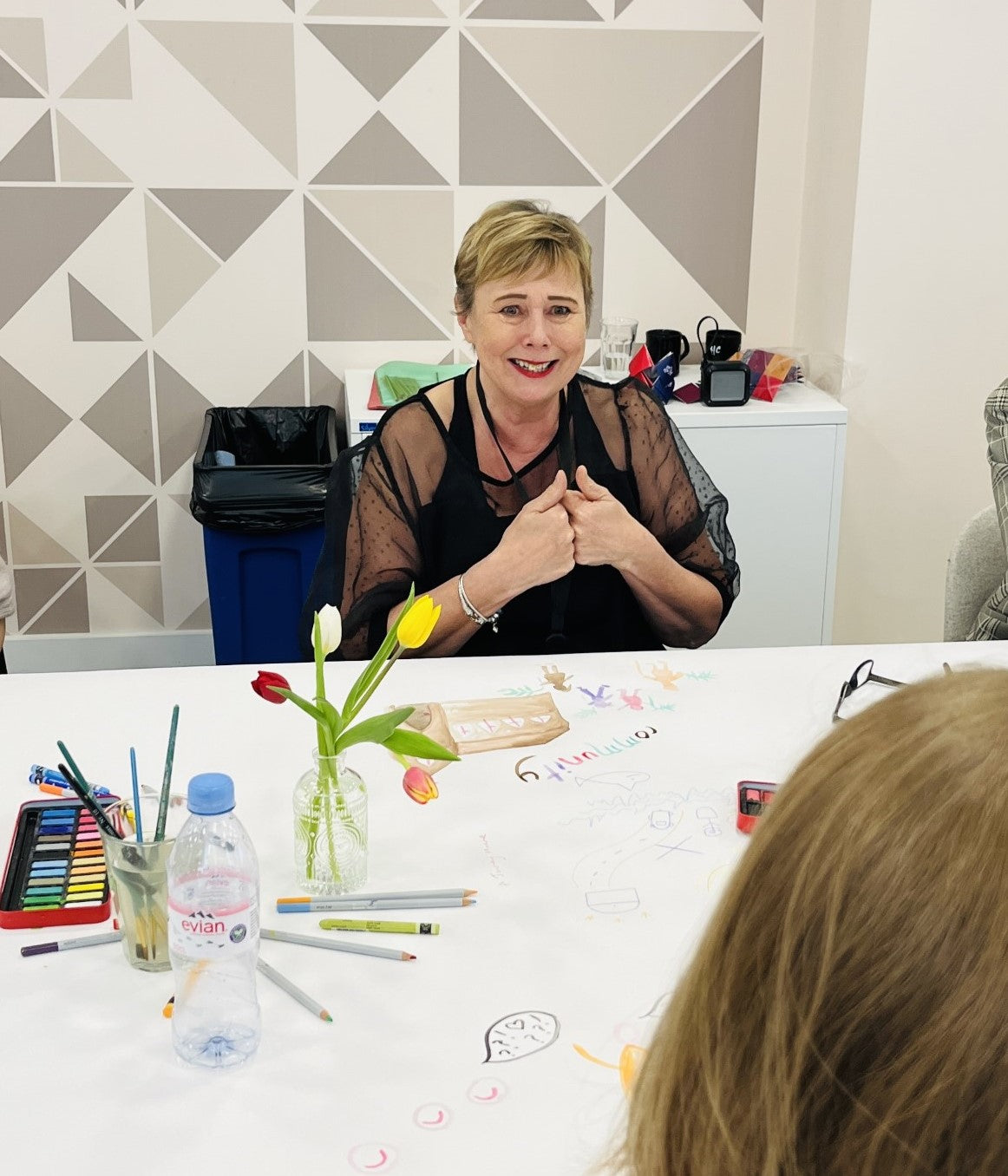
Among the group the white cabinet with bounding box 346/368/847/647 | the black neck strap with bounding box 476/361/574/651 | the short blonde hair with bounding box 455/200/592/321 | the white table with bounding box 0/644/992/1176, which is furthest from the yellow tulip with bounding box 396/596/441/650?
the white cabinet with bounding box 346/368/847/647

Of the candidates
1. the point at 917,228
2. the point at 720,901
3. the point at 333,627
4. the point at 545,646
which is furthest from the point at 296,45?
the point at 720,901

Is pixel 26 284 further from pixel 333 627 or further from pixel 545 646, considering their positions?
pixel 333 627

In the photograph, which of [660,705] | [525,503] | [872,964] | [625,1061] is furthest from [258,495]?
[872,964]

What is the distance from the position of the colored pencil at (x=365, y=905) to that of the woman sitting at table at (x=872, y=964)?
0.64 m

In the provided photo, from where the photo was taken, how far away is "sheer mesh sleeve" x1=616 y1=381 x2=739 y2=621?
2.03m

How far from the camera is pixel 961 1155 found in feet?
1.75

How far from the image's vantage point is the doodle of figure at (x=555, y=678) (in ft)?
5.56

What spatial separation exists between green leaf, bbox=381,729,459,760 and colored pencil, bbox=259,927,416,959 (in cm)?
19

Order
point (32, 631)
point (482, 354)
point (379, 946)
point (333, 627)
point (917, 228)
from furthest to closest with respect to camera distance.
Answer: point (32, 631) → point (917, 228) → point (482, 354) → point (333, 627) → point (379, 946)

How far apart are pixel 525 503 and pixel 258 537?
1.24 meters

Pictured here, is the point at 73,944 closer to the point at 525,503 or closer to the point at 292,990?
the point at 292,990

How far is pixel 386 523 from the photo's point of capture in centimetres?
193

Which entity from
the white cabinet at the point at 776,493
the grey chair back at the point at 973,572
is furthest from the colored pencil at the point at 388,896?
the white cabinet at the point at 776,493

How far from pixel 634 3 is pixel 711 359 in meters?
0.90
